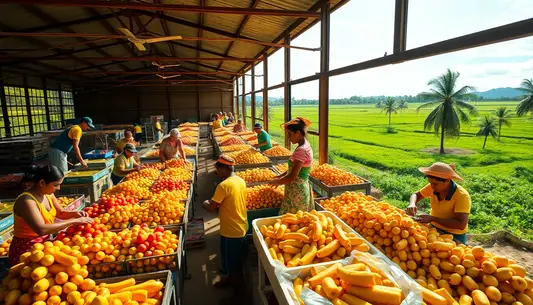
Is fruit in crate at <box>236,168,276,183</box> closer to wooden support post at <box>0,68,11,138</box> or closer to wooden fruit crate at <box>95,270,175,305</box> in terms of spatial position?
wooden fruit crate at <box>95,270,175,305</box>

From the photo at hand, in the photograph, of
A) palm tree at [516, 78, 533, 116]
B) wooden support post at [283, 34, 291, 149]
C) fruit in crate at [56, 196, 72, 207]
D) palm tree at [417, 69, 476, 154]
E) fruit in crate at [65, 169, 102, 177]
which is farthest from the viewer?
palm tree at [417, 69, 476, 154]

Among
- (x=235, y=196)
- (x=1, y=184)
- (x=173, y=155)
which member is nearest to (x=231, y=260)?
(x=235, y=196)

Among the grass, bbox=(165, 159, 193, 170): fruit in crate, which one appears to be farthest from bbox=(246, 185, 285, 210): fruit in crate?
the grass

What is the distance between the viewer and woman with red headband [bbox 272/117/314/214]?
356 cm

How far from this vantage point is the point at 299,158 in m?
3.66

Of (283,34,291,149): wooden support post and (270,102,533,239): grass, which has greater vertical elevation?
(283,34,291,149): wooden support post

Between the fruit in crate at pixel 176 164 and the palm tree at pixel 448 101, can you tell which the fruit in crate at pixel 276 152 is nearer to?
the fruit in crate at pixel 176 164

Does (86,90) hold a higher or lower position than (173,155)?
higher

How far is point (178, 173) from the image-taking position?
5.96 metres

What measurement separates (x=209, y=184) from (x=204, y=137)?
513 inches

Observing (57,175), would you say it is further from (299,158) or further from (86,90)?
(86,90)

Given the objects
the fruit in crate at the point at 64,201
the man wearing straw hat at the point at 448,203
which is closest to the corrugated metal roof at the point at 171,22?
the fruit in crate at the point at 64,201

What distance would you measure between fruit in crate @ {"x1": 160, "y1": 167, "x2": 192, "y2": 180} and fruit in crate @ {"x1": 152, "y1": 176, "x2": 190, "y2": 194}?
33cm

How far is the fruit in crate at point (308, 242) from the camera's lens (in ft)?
8.04
